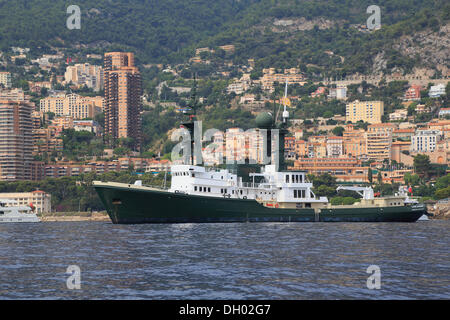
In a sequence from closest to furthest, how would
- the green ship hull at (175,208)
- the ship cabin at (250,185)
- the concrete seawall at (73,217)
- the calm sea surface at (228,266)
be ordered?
the calm sea surface at (228,266)
the green ship hull at (175,208)
the ship cabin at (250,185)
the concrete seawall at (73,217)

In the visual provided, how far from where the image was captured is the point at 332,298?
107 feet

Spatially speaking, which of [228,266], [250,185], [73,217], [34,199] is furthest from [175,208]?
[34,199]

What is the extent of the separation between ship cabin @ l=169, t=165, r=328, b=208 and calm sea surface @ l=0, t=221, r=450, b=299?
55.8 ft

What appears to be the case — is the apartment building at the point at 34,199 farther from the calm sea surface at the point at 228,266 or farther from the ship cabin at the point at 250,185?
the calm sea surface at the point at 228,266

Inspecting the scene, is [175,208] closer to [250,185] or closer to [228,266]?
[250,185]

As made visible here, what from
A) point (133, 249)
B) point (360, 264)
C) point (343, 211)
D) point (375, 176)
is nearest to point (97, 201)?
point (375, 176)

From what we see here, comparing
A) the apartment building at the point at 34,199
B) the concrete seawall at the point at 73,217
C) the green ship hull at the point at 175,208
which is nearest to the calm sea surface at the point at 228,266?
the green ship hull at the point at 175,208

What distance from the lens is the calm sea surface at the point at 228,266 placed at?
113 ft

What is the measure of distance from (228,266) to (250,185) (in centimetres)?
5030

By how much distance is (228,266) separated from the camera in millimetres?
43125

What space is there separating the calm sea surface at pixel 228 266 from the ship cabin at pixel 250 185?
17.0 m

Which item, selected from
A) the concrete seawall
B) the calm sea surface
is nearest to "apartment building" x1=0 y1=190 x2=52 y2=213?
the concrete seawall

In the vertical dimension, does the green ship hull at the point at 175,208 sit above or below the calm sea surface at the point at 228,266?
above
